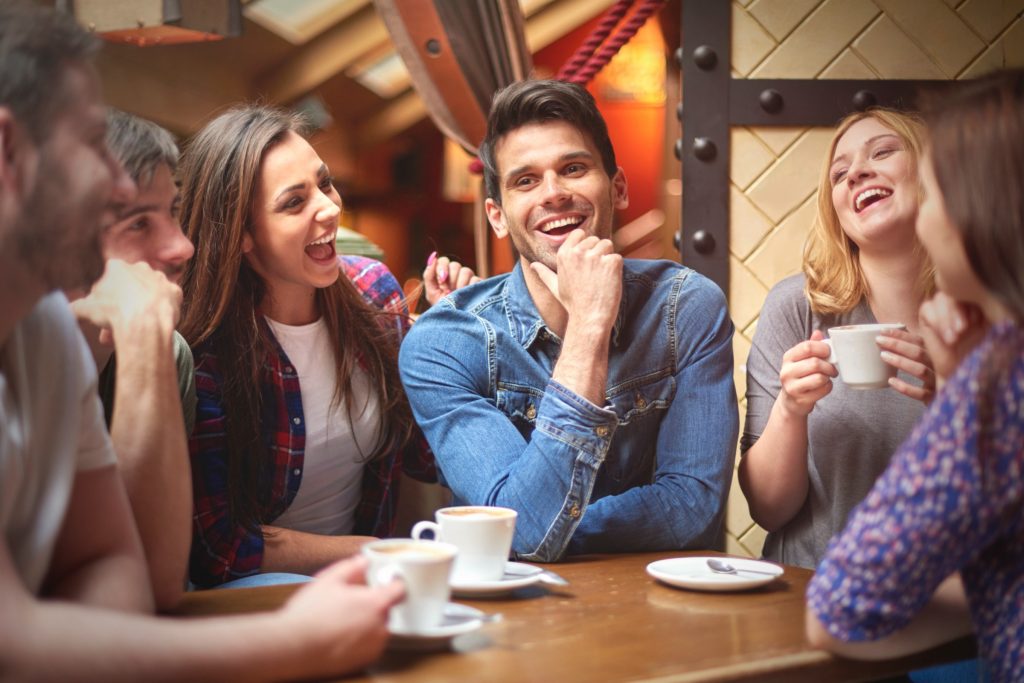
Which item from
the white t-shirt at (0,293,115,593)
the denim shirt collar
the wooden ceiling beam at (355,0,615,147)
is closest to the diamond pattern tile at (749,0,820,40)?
the denim shirt collar

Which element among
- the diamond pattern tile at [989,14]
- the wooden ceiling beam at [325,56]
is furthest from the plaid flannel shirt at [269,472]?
the wooden ceiling beam at [325,56]

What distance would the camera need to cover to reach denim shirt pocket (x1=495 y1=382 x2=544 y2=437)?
1.99 meters

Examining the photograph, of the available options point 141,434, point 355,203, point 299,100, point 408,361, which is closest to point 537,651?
point 141,434

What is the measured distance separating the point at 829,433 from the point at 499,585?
1.03 m

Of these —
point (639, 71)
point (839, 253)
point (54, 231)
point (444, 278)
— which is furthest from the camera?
point (639, 71)

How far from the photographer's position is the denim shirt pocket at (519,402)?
199 cm

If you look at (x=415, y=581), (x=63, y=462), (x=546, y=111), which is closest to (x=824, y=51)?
(x=546, y=111)

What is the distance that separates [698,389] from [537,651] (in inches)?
35.5

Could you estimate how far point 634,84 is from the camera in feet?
30.4

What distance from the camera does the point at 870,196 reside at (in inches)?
84.2

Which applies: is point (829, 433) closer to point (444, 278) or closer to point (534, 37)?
point (444, 278)

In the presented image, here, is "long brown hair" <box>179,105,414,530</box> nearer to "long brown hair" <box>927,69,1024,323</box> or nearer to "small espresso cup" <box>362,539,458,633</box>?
"small espresso cup" <box>362,539,458,633</box>

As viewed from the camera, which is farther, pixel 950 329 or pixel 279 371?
pixel 279 371

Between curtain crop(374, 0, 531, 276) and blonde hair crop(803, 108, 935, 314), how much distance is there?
3.48 ft
